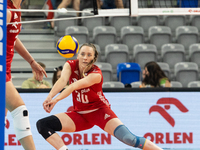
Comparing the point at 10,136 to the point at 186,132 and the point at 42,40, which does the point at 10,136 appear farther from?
the point at 42,40

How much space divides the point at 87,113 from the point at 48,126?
1.56ft

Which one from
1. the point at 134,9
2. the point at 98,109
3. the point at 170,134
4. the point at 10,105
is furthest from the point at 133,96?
the point at 10,105

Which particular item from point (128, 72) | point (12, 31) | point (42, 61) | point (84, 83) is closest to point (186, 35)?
point (128, 72)

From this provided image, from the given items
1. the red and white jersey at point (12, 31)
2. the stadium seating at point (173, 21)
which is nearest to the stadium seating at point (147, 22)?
the stadium seating at point (173, 21)

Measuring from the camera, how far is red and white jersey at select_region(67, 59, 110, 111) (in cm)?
387

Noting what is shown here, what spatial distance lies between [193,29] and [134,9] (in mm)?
5683

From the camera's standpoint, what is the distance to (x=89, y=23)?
9.17 m

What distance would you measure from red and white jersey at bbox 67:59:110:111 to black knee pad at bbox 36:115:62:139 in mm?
314

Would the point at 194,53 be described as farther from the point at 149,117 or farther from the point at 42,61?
the point at 42,61

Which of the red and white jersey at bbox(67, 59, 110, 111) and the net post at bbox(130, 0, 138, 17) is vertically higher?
the net post at bbox(130, 0, 138, 17)

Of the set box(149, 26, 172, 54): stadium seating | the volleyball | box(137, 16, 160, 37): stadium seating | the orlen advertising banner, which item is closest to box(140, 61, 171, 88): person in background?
the orlen advertising banner

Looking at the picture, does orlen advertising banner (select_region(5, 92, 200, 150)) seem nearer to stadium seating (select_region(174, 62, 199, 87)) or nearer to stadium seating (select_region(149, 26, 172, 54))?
stadium seating (select_region(174, 62, 199, 87))

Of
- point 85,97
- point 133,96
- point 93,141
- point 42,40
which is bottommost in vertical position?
point 93,141

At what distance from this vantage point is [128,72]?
25.2 feet
